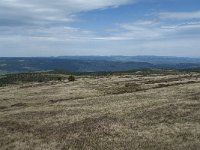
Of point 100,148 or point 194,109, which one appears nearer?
point 100,148

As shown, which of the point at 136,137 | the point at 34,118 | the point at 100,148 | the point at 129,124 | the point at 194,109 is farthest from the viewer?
the point at 34,118

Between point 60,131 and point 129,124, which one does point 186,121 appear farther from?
point 60,131

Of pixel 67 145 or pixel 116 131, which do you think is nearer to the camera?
pixel 67 145

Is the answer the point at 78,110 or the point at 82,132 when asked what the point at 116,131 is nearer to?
the point at 82,132

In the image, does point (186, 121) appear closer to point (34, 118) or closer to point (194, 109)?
point (194, 109)

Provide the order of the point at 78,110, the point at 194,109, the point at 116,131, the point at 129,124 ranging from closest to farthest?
the point at 116,131
the point at 129,124
the point at 194,109
the point at 78,110

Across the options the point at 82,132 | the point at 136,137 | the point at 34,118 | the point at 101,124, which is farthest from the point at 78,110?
the point at 136,137

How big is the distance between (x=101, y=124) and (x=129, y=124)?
246 cm

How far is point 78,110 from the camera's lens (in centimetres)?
4416

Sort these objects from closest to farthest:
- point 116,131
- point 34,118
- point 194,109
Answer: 1. point 116,131
2. point 194,109
3. point 34,118

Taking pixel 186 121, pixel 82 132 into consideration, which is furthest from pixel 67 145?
pixel 186 121

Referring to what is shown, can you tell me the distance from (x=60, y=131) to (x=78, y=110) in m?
12.9

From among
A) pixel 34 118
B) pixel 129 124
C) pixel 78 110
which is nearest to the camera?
pixel 129 124

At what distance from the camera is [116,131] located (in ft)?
98.3
